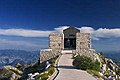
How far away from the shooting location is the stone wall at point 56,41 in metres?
81.9

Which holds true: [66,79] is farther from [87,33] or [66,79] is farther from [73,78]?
[87,33]

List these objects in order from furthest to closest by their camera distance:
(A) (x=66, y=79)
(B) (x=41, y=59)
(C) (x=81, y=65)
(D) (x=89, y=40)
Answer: (D) (x=89, y=40)
(B) (x=41, y=59)
(C) (x=81, y=65)
(A) (x=66, y=79)

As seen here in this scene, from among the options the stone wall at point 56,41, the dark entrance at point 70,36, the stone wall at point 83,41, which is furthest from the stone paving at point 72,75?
the dark entrance at point 70,36

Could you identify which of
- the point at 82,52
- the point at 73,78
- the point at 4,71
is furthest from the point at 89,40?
the point at 73,78

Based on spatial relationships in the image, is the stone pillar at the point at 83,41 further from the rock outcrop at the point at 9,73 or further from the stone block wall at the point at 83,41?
the rock outcrop at the point at 9,73

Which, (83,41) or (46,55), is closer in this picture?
(46,55)

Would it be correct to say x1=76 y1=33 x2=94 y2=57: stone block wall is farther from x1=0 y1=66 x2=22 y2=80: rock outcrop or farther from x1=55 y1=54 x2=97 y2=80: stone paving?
x1=55 y1=54 x2=97 y2=80: stone paving

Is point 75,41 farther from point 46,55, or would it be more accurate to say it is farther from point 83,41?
point 46,55

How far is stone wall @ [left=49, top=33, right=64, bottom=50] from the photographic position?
81.9 metres

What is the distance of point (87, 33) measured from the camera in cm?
8225

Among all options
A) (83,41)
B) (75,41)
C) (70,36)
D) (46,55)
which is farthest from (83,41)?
(46,55)

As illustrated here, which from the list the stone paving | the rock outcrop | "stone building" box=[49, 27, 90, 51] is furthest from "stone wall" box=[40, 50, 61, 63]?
the stone paving

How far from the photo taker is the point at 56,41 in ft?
270

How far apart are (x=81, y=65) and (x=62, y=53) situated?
83.5ft
